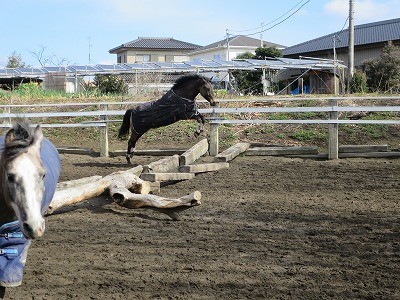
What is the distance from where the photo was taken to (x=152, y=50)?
66938mm

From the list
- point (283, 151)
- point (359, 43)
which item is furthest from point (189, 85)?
point (359, 43)

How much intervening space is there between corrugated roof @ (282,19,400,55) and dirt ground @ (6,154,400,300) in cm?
3189

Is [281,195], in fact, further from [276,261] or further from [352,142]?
[352,142]

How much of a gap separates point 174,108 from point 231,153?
1428 mm

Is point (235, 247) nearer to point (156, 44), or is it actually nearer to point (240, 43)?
point (240, 43)

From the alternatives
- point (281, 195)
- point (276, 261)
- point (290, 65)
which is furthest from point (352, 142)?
point (290, 65)

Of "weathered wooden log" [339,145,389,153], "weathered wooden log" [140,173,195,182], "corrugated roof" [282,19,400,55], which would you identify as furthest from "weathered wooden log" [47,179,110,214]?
"corrugated roof" [282,19,400,55]

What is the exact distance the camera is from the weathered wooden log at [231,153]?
1098cm

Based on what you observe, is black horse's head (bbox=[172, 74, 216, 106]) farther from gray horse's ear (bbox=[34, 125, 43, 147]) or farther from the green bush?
the green bush

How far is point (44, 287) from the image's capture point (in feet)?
14.9

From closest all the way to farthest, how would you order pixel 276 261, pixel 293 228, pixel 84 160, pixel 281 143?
1. pixel 276 261
2. pixel 293 228
3. pixel 84 160
4. pixel 281 143

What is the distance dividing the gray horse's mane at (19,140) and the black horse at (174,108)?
749cm

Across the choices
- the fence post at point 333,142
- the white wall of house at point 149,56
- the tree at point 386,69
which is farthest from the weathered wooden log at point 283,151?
the white wall of house at point 149,56

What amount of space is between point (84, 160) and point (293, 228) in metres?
7.36
